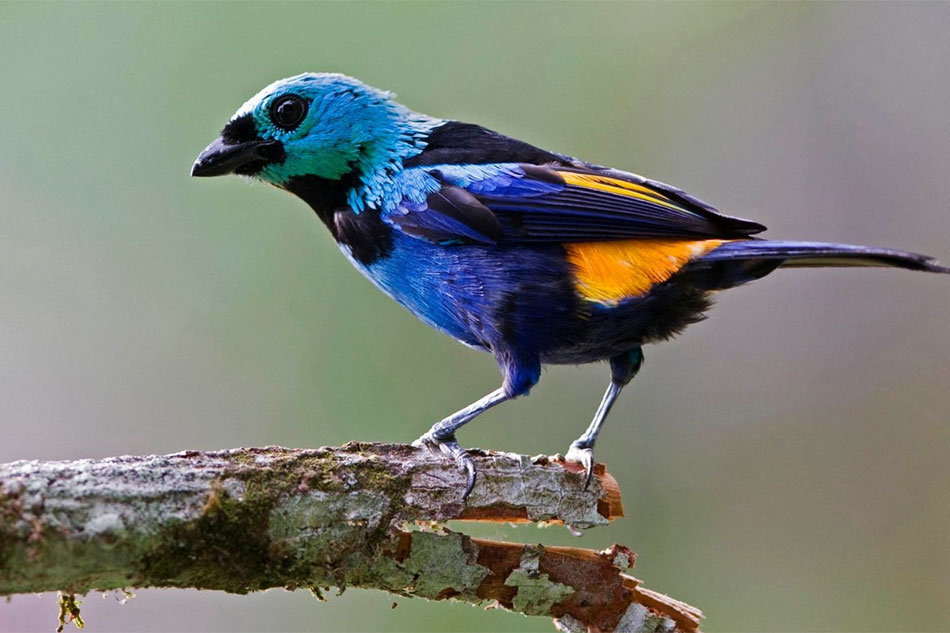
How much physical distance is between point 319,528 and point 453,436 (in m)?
0.97

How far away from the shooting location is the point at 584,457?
392cm

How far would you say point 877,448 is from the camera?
6.32 m

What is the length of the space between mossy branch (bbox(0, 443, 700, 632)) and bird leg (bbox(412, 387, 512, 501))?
6cm

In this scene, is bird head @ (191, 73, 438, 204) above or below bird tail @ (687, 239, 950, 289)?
above

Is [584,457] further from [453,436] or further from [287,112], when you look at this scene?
[287,112]

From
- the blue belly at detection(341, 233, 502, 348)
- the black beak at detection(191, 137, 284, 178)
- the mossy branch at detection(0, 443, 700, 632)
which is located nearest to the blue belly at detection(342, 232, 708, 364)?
the blue belly at detection(341, 233, 502, 348)

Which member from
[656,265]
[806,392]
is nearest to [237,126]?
[656,265]

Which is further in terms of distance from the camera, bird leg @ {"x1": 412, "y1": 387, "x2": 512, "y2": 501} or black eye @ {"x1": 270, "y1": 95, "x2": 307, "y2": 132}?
black eye @ {"x1": 270, "y1": 95, "x2": 307, "y2": 132}

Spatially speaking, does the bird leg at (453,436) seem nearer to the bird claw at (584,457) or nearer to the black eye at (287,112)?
the bird claw at (584,457)

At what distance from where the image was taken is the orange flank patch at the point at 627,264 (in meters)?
3.95

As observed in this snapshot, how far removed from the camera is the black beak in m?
4.36

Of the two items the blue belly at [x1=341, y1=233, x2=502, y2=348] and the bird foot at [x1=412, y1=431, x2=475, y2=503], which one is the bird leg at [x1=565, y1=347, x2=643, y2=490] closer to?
the blue belly at [x1=341, y1=233, x2=502, y2=348]

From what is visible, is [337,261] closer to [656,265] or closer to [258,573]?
[656,265]

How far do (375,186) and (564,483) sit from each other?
153cm
